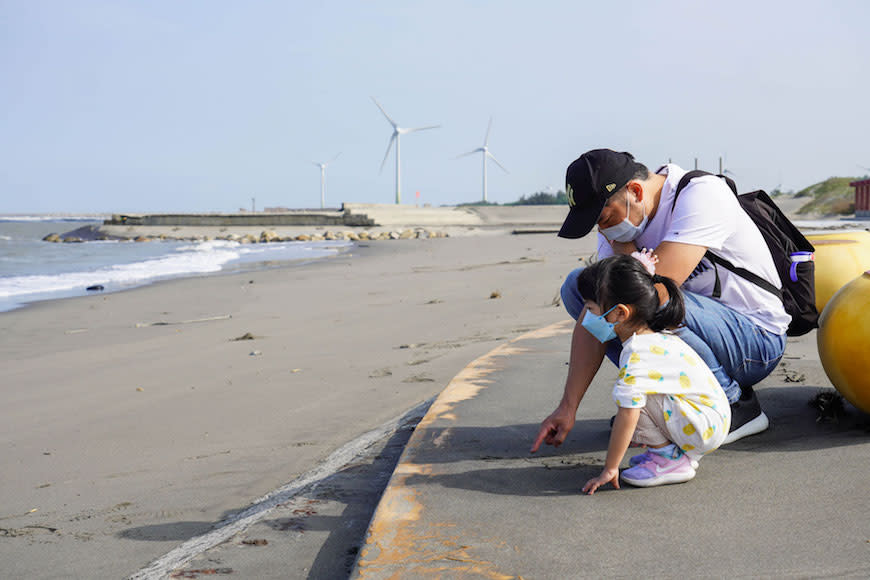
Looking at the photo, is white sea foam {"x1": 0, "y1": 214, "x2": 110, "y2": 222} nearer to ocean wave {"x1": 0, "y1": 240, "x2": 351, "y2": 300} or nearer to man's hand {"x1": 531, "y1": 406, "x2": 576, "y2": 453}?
ocean wave {"x1": 0, "y1": 240, "x2": 351, "y2": 300}

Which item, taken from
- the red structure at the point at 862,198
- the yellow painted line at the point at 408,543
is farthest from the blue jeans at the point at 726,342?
the red structure at the point at 862,198

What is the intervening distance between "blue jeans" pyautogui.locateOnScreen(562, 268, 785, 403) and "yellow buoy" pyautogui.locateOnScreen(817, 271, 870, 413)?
7.7 inches

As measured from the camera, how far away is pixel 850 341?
9.18 feet

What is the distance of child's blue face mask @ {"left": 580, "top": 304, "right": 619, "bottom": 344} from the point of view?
2500 mm

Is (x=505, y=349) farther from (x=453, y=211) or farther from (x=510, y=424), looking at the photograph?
(x=453, y=211)

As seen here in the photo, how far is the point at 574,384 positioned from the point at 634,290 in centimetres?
49

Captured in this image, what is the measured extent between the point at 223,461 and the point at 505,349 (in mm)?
1906

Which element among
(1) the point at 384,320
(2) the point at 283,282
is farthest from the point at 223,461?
(2) the point at 283,282

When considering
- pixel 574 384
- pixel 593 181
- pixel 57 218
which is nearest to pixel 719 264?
pixel 593 181

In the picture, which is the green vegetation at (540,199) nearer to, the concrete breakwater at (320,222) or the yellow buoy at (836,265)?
the concrete breakwater at (320,222)

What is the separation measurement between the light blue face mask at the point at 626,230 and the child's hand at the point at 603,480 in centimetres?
86

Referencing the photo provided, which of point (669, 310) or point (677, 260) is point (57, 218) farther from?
point (669, 310)

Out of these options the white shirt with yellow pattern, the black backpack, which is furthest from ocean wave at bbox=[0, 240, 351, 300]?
the white shirt with yellow pattern

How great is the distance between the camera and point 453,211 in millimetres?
48875
